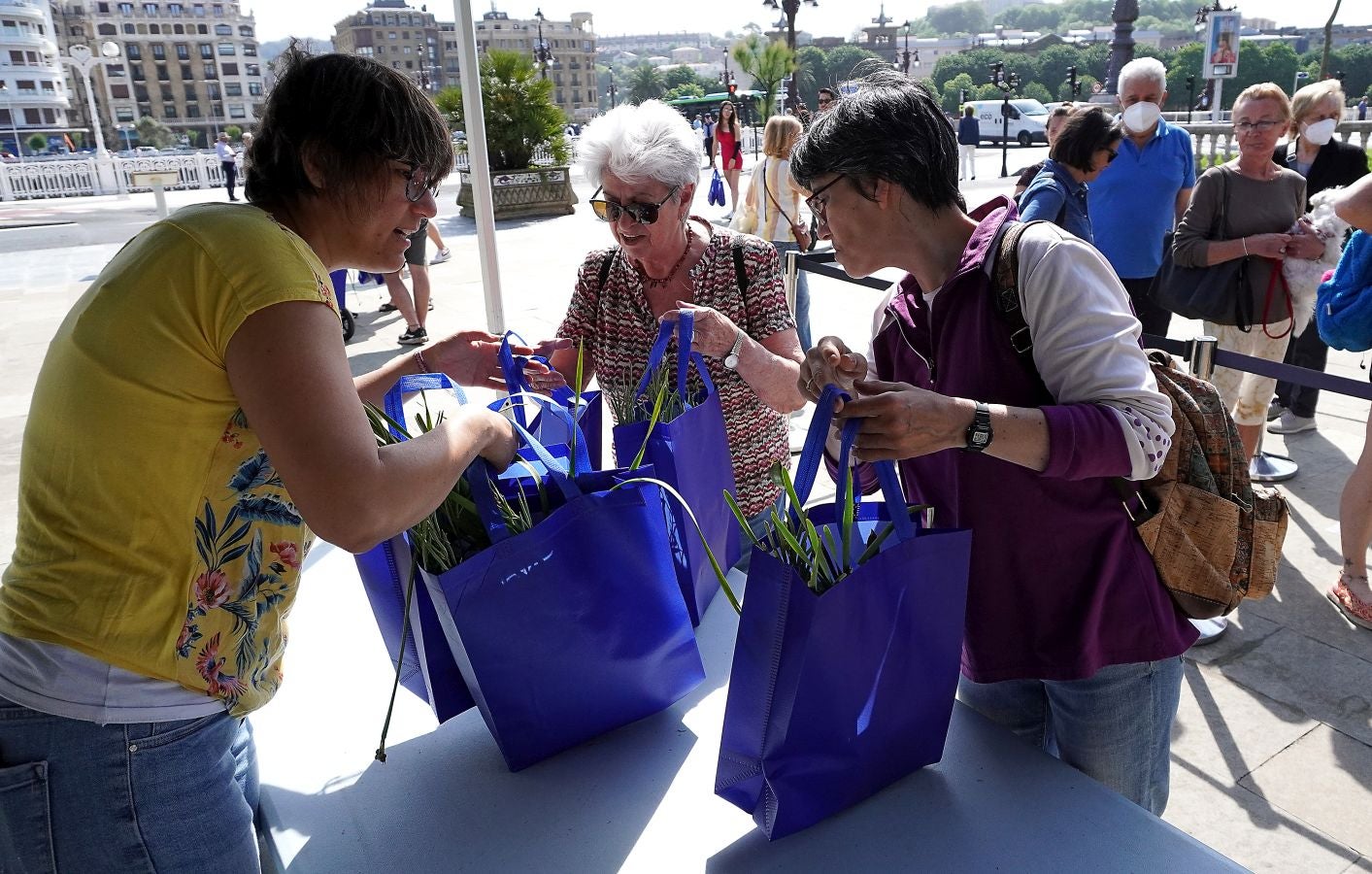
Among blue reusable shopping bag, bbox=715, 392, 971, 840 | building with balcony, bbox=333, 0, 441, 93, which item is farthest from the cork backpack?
building with balcony, bbox=333, 0, 441, 93

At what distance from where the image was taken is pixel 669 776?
4.13 feet

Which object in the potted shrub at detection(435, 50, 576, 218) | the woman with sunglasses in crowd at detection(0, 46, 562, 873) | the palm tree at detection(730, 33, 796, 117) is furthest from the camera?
the palm tree at detection(730, 33, 796, 117)

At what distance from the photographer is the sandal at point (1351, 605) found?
10.5 ft

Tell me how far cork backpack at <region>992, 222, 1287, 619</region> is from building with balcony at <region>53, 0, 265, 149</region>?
113 meters

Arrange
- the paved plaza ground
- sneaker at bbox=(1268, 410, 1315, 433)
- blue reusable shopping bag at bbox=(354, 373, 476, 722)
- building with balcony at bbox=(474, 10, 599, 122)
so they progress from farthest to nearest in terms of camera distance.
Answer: building with balcony at bbox=(474, 10, 599, 122) < sneaker at bbox=(1268, 410, 1315, 433) < the paved plaza ground < blue reusable shopping bag at bbox=(354, 373, 476, 722)

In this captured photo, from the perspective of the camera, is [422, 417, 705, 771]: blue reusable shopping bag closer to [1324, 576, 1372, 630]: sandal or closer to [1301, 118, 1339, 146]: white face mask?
[1324, 576, 1372, 630]: sandal

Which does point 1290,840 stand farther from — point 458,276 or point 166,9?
point 166,9

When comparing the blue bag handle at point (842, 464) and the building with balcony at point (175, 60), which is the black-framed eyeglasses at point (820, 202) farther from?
the building with balcony at point (175, 60)

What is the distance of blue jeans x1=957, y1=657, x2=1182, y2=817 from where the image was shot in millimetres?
1325

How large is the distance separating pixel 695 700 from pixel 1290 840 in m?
1.85

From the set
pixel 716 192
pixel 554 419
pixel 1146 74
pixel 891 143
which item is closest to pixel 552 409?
pixel 554 419

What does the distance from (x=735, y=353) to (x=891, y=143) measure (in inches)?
24.6

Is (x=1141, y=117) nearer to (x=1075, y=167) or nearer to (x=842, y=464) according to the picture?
(x=1075, y=167)

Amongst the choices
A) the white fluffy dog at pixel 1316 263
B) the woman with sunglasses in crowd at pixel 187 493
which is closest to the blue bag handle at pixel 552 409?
the woman with sunglasses in crowd at pixel 187 493
